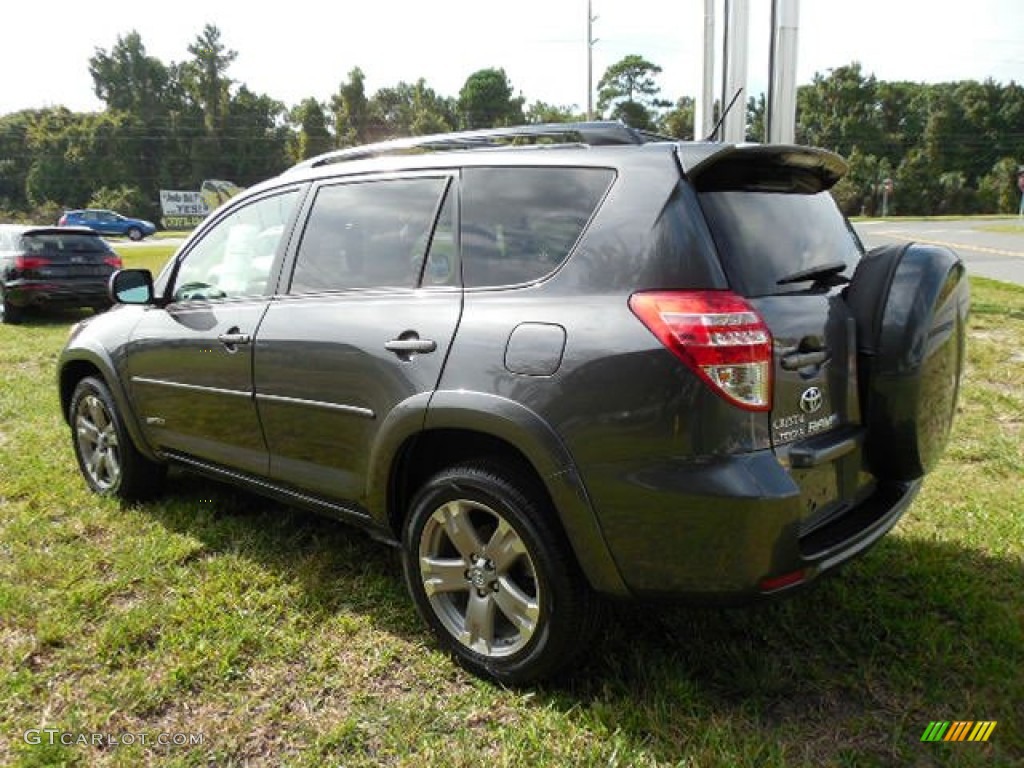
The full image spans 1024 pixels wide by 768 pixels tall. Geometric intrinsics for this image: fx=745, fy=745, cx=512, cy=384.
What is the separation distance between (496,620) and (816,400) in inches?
48.9

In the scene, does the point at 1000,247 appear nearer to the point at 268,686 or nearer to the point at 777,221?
the point at 777,221

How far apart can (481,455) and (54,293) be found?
11123 millimetres

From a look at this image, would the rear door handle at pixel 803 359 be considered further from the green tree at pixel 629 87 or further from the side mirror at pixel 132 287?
the green tree at pixel 629 87

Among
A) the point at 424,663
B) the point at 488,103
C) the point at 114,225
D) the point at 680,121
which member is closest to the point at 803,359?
the point at 424,663

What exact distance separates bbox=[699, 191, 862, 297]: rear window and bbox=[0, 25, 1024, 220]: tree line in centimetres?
5832

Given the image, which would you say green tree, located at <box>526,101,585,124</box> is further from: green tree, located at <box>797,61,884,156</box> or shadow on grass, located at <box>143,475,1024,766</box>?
shadow on grass, located at <box>143,475,1024,766</box>

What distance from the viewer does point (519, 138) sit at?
264 cm

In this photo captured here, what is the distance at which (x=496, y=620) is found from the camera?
98.4 inches

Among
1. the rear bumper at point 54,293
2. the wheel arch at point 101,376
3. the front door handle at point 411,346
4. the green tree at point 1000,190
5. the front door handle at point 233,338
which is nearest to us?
the front door handle at point 411,346

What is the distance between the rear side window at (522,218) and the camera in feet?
7.51

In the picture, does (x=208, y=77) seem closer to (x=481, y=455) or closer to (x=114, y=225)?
(x=114, y=225)

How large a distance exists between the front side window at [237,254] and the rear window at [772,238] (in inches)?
72.9

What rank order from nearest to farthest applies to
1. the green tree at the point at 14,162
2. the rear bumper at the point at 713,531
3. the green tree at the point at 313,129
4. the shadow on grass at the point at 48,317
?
the rear bumper at the point at 713,531 → the shadow on grass at the point at 48,317 → the green tree at the point at 313,129 → the green tree at the point at 14,162

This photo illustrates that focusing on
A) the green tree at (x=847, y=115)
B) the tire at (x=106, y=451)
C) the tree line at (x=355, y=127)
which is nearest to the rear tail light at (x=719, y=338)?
the tire at (x=106, y=451)
